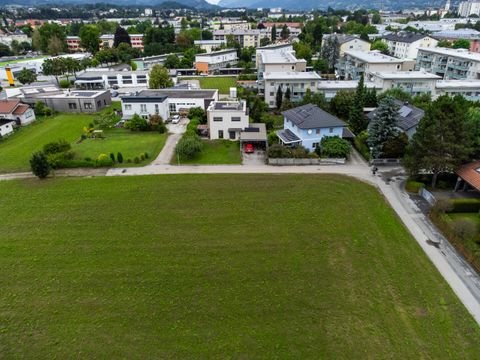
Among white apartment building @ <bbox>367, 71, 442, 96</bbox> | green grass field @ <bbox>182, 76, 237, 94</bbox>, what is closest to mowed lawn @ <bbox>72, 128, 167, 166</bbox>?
green grass field @ <bbox>182, 76, 237, 94</bbox>

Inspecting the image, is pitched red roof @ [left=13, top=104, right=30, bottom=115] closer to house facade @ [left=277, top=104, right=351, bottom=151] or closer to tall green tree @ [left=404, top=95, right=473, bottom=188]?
house facade @ [left=277, top=104, right=351, bottom=151]

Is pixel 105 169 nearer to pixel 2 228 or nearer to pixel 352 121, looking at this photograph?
pixel 2 228

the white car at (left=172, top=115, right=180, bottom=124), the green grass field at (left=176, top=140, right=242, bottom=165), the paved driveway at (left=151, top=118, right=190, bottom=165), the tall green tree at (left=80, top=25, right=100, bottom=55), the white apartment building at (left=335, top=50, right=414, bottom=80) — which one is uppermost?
the tall green tree at (left=80, top=25, right=100, bottom=55)

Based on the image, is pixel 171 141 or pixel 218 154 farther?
pixel 171 141

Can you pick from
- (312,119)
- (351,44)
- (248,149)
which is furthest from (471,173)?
(351,44)

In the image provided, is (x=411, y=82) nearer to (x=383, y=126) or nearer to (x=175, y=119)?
(x=383, y=126)

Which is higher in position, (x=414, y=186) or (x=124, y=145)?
(x=124, y=145)

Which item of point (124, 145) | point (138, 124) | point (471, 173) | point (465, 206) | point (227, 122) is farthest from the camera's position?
point (138, 124)
